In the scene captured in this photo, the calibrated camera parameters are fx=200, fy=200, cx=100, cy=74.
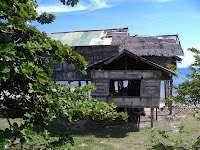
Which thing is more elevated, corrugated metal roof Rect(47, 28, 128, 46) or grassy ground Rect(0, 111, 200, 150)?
corrugated metal roof Rect(47, 28, 128, 46)

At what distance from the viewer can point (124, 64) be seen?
14359 millimetres

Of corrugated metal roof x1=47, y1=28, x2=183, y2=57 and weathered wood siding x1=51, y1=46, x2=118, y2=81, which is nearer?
corrugated metal roof x1=47, y1=28, x2=183, y2=57

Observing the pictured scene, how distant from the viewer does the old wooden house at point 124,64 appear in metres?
12.1

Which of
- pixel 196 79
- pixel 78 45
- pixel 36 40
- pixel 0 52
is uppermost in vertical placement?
pixel 78 45

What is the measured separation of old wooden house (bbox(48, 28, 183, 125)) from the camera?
12.1 m

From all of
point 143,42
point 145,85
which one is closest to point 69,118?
point 145,85

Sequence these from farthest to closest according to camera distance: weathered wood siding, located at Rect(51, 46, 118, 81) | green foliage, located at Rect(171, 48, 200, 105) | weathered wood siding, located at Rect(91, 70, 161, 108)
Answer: weathered wood siding, located at Rect(51, 46, 118, 81) < weathered wood siding, located at Rect(91, 70, 161, 108) < green foliage, located at Rect(171, 48, 200, 105)

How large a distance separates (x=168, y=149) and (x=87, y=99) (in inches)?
59.7

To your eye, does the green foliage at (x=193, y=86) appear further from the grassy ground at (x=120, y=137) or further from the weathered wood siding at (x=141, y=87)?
the weathered wood siding at (x=141, y=87)

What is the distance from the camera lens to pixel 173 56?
47.1 ft

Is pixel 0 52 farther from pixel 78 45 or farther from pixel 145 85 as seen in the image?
pixel 78 45

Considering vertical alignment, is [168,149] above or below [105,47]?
below

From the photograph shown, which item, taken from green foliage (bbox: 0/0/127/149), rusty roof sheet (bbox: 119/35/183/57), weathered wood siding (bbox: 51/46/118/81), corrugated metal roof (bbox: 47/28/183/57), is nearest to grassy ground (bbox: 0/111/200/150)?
weathered wood siding (bbox: 51/46/118/81)

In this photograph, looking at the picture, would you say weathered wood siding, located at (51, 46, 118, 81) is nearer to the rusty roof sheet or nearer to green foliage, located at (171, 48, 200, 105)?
the rusty roof sheet
